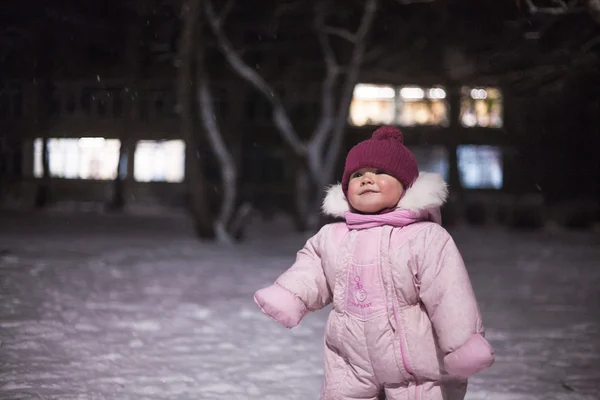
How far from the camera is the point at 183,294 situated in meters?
9.72

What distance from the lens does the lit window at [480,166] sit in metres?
37.9

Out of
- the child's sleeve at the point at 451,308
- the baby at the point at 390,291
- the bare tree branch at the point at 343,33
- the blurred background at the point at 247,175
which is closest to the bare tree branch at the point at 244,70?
the blurred background at the point at 247,175

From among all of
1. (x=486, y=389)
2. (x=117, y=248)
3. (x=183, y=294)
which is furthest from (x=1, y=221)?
(x=486, y=389)

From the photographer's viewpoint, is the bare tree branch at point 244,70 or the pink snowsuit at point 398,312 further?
the bare tree branch at point 244,70

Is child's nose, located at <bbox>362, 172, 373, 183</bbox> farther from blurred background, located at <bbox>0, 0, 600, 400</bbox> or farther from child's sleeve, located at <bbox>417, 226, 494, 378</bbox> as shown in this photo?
blurred background, located at <bbox>0, 0, 600, 400</bbox>

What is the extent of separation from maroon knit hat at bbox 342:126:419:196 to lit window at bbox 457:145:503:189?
3561 centimetres

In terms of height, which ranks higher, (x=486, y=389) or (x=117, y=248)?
(x=486, y=389)

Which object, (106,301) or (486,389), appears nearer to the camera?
(486,389)

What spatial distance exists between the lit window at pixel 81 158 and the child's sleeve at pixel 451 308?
126 ft

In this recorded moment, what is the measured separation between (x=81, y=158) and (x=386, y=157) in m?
39.1

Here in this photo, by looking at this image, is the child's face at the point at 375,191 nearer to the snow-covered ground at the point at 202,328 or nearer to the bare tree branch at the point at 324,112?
the snow-covered ground at the point at 202,328

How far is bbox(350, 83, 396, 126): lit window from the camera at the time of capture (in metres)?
38.1

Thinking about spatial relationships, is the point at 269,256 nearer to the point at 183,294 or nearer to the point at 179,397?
the point at 183,294

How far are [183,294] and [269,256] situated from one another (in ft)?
18.4
